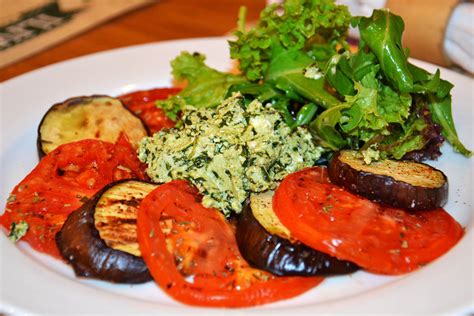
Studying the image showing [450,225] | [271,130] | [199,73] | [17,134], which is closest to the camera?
[450,225]

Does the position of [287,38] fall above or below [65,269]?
above

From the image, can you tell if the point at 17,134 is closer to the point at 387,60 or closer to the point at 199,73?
the point at 199,73

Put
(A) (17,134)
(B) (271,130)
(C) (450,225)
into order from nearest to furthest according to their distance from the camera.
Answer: (C) (450,225)
(B) (271,130)
(A) (17,134)

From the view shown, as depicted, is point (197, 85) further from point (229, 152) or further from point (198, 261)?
point (198, 261)

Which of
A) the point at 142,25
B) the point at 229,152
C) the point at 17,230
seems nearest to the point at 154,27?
the point at 142,25

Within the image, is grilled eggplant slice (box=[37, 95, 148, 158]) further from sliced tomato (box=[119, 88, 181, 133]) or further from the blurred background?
the blurred background

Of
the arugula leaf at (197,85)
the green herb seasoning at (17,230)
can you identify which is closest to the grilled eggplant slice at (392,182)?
the arugula leaf at (197,85)

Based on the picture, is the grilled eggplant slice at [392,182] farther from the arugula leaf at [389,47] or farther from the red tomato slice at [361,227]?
the arugula leaf at [389,47]

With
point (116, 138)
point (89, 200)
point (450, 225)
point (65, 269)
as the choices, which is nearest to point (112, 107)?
point (116, 138)
